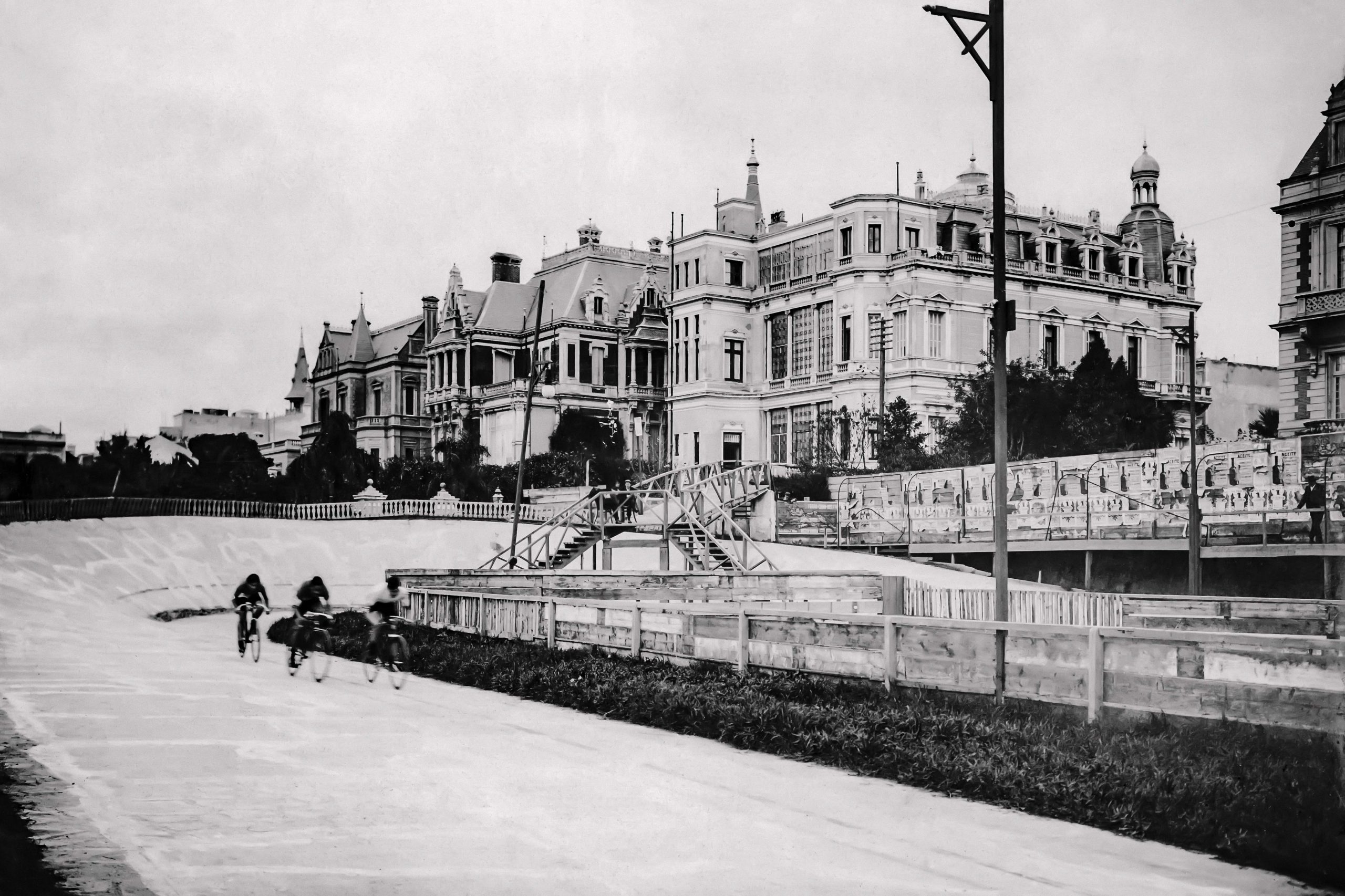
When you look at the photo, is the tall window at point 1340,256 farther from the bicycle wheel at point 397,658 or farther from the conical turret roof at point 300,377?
the conical turret roof at point 300,377

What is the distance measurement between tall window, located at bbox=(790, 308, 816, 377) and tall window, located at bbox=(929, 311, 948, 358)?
8.21m

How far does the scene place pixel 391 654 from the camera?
2178 centimetres

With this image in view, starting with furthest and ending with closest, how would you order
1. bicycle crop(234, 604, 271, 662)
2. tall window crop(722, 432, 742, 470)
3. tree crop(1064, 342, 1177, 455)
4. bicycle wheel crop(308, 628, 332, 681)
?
tall window crop(722, 432, 742, 470), tree crop(1064, 342, 1177, 455), bicycle crop(234, 604, 271, 662), bicycle wheel crop(308, 628, 332, 681)

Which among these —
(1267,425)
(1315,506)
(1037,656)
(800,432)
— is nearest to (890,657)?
(1037,656)

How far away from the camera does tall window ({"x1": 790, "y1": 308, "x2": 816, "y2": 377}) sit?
79.6 meters

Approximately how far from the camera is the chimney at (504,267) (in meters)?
102

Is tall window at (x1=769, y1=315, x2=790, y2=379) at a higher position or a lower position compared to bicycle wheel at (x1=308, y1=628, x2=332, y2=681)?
higher

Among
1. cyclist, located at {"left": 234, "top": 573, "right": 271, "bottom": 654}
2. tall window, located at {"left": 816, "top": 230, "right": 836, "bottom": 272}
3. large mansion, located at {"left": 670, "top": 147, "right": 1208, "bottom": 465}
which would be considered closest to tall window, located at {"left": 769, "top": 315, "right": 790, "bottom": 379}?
large mansion, located at {"left": 670, "top": 147, "right": 1208, "bottom": 465}

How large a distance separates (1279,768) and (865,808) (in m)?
3.47

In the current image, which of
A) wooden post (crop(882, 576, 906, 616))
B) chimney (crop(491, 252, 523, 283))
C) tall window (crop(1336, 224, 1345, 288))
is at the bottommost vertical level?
wooden post (crop(882, 576, 906, 616))

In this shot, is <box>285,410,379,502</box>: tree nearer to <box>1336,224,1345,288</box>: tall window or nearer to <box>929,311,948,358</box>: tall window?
<box>929,311,948,358</box>: tall window

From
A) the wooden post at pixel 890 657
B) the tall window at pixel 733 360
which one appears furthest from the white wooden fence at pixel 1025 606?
the tall window at pixel 733 360

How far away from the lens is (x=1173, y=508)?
4569cm

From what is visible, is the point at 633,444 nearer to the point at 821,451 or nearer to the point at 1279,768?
the point at 821,451
